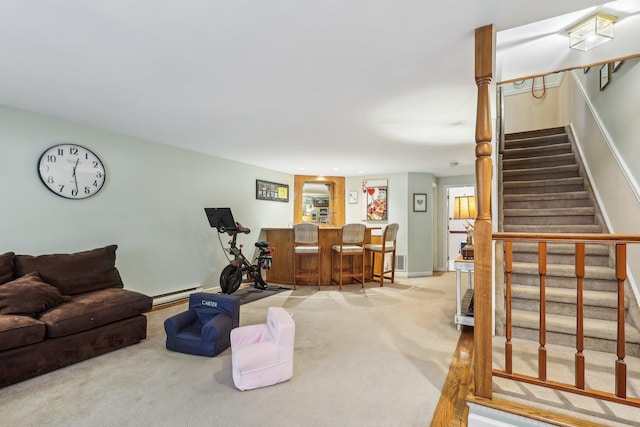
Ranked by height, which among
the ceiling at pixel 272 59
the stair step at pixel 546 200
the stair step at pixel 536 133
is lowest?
the stair step at pixel 546 200

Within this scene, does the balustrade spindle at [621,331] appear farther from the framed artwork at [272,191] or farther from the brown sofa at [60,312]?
the framed artwork at [272,191]

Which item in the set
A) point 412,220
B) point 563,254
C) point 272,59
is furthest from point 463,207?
point 412,220

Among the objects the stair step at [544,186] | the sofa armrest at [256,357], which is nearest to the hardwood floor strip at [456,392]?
the sofa armrest at [256,357]

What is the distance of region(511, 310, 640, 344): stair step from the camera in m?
2.36

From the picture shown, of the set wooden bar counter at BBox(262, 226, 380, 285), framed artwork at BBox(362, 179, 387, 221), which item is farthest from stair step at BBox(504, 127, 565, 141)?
wooden bar counter at BBox(262, 226, 380, 285)

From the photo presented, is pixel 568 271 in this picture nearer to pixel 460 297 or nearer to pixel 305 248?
pixel 460 297

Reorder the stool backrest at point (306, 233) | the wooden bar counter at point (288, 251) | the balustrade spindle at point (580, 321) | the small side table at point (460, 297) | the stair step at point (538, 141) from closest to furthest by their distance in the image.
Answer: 1. the balustrade spindle at point (580, 321)
2. the small side table at point (460, 297)
3. the stair step at point (538, 141)
4. the stool backrest at point (306, 233)
5. the wooden bar counter at point (288, 251)

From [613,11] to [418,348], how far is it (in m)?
2.76

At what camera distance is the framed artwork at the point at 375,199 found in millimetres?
6926

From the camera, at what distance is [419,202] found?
6.68 meters

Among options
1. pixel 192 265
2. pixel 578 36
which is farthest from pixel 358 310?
pixel 578 36

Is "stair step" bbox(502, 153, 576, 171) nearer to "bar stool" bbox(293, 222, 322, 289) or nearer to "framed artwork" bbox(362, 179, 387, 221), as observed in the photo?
"framed artwork" bbox(362, 179, 387, 221)

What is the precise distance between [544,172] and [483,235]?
308 cm

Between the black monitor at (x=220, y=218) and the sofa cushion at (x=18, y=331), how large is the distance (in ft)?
8.03
